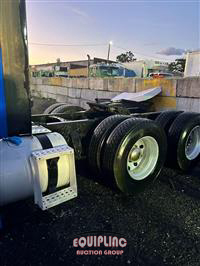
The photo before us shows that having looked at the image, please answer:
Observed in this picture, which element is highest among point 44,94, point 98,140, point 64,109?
point 44,94

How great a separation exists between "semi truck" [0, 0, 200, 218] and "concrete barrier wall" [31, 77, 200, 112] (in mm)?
2704

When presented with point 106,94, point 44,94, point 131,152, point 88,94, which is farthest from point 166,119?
point 44,94

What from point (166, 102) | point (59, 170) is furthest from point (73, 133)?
point (166, 102)

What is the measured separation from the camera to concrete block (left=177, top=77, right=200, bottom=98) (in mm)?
5043

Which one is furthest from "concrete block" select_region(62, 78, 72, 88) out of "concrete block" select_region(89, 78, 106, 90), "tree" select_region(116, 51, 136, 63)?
"tree" select_region(116, 51, 136, 63)

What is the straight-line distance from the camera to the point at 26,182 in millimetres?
2041

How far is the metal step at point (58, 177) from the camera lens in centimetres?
206

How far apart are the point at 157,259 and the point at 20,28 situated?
243 cm

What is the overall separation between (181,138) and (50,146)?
7.06 feet

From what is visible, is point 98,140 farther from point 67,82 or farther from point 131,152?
point 67,82

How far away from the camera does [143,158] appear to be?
3.08m

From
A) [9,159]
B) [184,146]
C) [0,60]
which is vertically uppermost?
[0,60]

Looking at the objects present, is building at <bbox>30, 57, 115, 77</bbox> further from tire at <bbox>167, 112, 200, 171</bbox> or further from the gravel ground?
the gravel ground

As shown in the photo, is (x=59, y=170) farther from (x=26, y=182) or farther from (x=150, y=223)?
(x=150, y=223)
